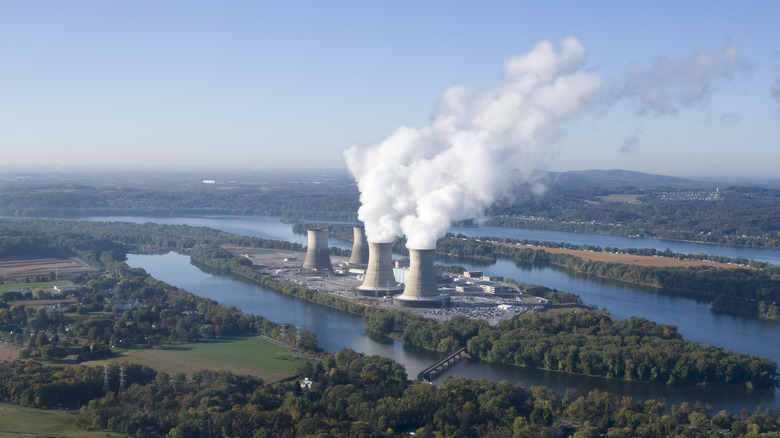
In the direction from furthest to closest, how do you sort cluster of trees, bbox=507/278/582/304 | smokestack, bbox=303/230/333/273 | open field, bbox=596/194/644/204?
1. open field, bbox=596/194/644/204
2. smokestack, bbox=303/230/333/273
3. cluster of trees, bbox=507/278/582/304

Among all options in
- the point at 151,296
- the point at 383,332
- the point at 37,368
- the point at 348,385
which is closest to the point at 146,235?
the point at 151,296

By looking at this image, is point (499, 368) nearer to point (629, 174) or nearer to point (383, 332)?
point (383, 332)

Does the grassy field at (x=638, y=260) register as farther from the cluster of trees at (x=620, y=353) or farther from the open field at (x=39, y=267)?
the open field at (x=39, y=267)

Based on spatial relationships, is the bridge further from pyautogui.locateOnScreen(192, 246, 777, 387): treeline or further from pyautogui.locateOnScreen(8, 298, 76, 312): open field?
pyautogui.locateOnScreen(8, 298, 76, 312): open field

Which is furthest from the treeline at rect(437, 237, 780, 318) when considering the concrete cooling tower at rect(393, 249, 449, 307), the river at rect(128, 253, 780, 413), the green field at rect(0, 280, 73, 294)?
the green field at rect(0, 280, 73, 294)

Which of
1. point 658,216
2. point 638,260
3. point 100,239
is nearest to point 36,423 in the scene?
point 100,239

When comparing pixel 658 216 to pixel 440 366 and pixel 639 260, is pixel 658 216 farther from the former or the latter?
pixel 440 366

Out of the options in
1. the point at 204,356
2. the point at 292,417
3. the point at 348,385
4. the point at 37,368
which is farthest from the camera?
the point at 204,356
